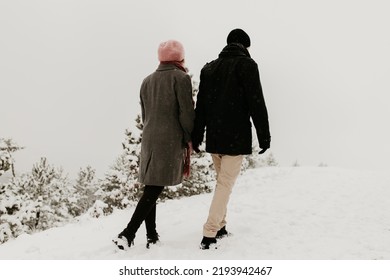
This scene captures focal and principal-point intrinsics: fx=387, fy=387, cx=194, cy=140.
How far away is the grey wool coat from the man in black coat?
0.78 feet

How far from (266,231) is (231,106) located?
2.07 meters

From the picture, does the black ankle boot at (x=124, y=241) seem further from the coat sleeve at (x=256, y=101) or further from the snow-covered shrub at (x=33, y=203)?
the snow-covered shrub at (x=33, y=203)

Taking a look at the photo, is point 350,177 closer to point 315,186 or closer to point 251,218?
point 315,186

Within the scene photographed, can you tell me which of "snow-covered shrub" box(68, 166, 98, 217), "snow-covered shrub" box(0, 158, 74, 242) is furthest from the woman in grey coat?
"snow-covered shrub" box(68, 166, 98, 217)

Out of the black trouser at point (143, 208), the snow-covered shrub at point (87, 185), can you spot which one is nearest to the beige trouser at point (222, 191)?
the black trouser at point (143, 208)

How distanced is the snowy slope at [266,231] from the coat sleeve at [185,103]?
61.7 inches

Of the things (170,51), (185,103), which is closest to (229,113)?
(185,103)

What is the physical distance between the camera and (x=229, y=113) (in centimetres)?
469

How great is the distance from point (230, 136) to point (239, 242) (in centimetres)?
147

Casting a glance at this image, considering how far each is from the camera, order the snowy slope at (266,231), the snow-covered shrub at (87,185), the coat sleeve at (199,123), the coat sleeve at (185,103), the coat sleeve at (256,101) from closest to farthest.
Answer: the coat sleeve at (256,101) < the coat sleeve at (185,103) < the snowy slope at (266,231) < the coat sleeve at (199,123) < the snow-covered shrub at (87,185)

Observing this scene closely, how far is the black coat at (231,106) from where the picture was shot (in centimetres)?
457

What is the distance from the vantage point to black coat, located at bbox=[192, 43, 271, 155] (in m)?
4.57

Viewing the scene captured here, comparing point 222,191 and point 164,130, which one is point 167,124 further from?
point 222,191

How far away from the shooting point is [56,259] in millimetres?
4852
